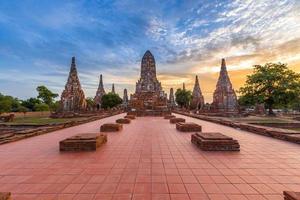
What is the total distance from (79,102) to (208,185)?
43.5 meters

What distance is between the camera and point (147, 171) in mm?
4816

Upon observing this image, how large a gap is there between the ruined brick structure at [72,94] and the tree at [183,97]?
31822 millimetres

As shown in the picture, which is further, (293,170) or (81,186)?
(293,170)

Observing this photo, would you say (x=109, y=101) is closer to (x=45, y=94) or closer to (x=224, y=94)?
(x=45, y=94)

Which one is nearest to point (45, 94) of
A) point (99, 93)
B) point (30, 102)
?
point (30, 102)

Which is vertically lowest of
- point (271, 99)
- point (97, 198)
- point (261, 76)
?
point (97, 198)

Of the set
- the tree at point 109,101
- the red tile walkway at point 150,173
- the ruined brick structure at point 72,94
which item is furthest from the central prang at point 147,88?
the red tile walkway at point 150,173

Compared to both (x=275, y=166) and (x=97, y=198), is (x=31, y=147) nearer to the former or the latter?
(x=97, y=198)

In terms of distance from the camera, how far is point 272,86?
28062 millimetres

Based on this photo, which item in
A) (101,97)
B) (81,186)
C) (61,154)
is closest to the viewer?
(81,186)

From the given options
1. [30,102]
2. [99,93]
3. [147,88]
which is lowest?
[30,102]

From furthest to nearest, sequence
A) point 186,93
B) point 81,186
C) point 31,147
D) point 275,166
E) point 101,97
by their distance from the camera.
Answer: point 186,93 → point 101,97 → point 31,147 → point 275,166 → point 81,186

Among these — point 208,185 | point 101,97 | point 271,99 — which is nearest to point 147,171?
point 208,185

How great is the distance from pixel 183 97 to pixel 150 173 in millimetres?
61513
